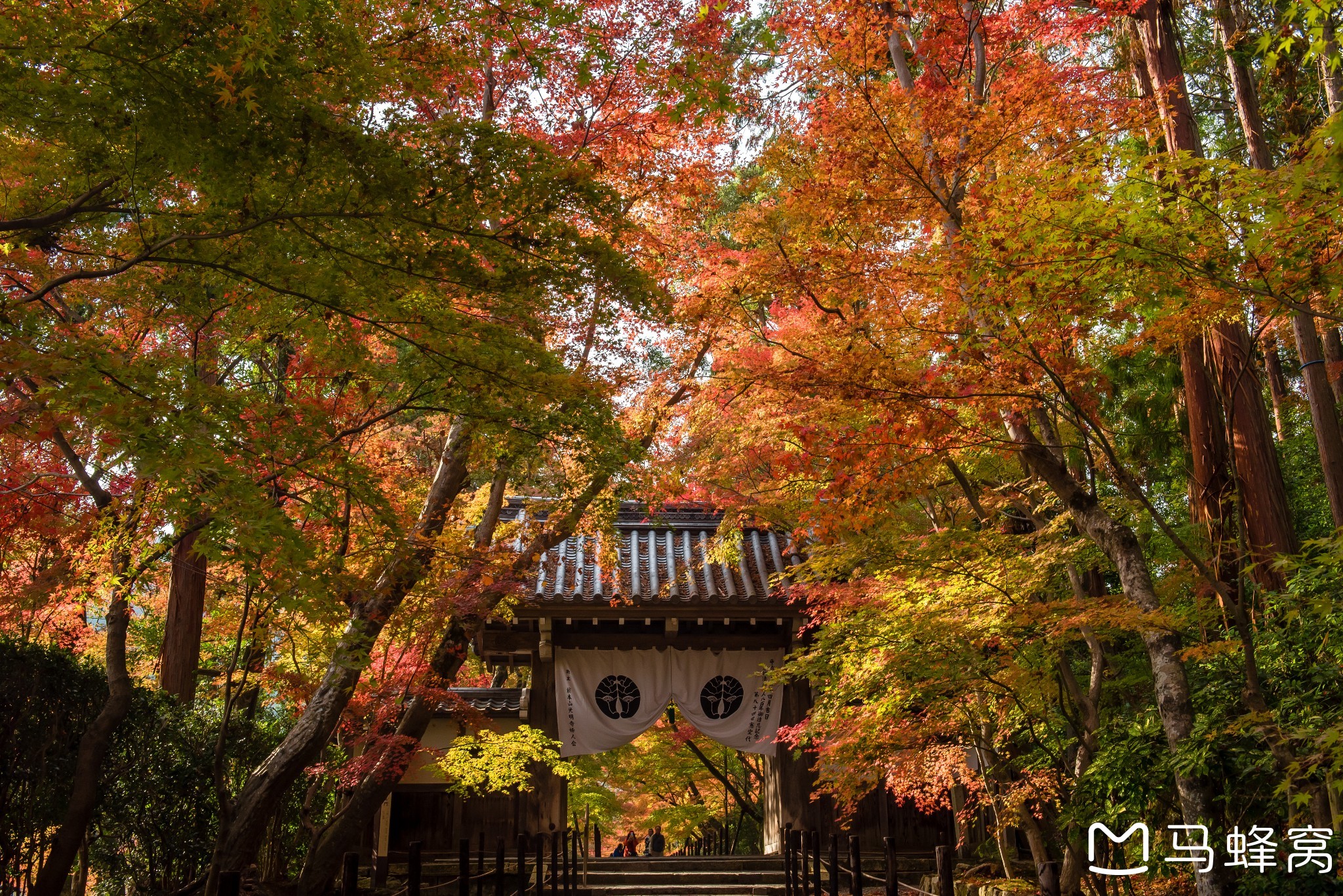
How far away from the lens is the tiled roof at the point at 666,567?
454 inches

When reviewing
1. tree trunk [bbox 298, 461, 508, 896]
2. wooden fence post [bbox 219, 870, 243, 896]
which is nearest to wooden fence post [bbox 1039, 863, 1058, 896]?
wooden fence post [bbox 219, 870, 243, 896]

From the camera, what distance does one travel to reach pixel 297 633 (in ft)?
29.7

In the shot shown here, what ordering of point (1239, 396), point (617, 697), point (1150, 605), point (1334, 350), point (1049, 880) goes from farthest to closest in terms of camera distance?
point (617, 697) → point (1334, 350) → point (1239, 396) → point (1150, 605) → point (1049, 880)

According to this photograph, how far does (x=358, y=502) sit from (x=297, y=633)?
128 inches

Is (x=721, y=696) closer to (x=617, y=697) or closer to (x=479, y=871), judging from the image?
(x=617, y=697)

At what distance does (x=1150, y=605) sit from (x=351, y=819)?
7.37 meters

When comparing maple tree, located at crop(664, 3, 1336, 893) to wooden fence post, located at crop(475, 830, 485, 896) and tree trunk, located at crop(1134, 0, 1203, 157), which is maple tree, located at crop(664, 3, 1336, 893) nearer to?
tree trunk, located at crop(1134, 0, 1203, 157)

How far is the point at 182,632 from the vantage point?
10508 millimetres

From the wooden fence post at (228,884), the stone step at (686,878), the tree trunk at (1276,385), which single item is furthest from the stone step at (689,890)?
the tree trunk at (1276,385)

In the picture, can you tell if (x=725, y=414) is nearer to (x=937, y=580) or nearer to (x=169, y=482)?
(x=937, y=580)

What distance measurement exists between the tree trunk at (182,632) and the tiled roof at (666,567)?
154 inches

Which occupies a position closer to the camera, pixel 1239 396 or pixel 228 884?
pixel 228 884

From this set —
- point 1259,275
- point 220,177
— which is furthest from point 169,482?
point 1259,275

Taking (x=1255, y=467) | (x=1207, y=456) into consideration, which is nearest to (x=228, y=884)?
(x=1207, y=456)
